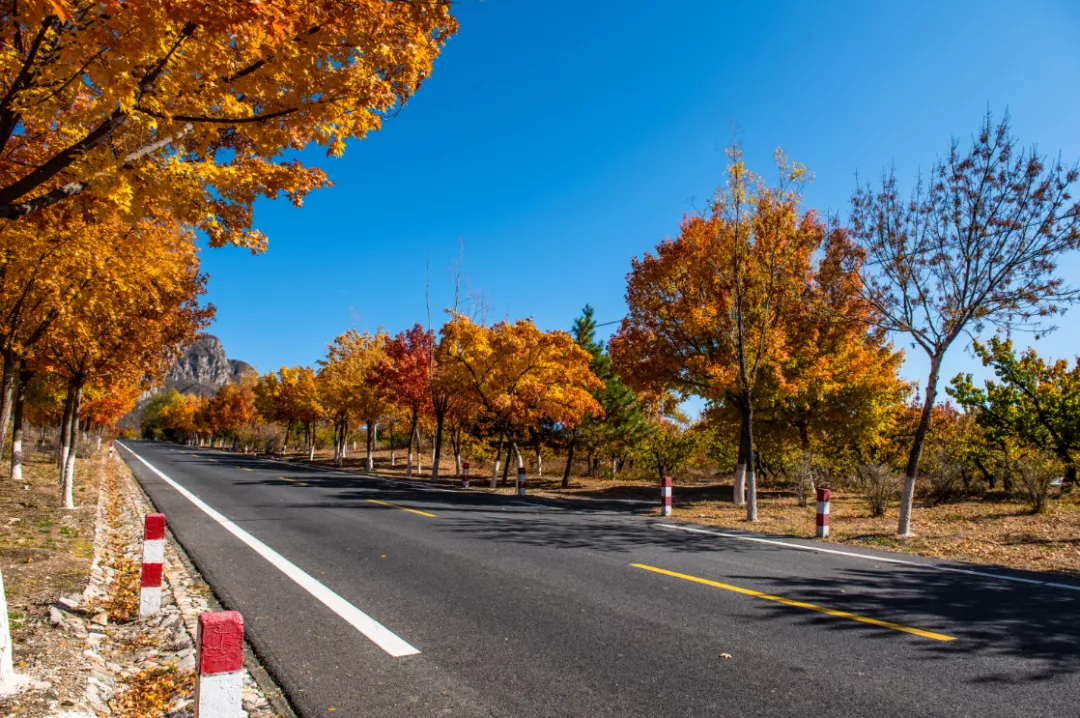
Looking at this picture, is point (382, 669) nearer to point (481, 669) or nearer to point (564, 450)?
point (481, 669)

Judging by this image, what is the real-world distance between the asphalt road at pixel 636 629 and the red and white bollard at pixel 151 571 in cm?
63

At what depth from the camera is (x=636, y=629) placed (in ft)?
15.7

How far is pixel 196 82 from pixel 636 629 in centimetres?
558

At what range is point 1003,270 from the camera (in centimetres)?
1079

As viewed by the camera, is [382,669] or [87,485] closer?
[382,669]

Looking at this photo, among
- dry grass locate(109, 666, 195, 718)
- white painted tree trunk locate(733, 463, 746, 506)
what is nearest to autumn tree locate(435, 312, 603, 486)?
white painted tree trunk locate(733, 463, 746, 506)

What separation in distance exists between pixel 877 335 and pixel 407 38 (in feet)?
36.2

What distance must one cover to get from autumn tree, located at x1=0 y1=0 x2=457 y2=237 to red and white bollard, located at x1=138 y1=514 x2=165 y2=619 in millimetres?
2817

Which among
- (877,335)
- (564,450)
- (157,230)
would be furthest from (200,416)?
(877,335)

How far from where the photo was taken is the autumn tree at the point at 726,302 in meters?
14.4

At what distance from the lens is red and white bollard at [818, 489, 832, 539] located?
33.7 ft

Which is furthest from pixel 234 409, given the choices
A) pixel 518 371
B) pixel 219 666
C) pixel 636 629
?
pixel 219 666

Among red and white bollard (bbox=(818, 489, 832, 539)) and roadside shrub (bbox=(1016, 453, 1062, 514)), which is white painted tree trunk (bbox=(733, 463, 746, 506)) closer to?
roadside shrub (bbox=(1016, 453, 1062, 514))

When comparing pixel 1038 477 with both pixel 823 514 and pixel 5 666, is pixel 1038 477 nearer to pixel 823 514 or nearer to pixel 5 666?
pixel 823 514
